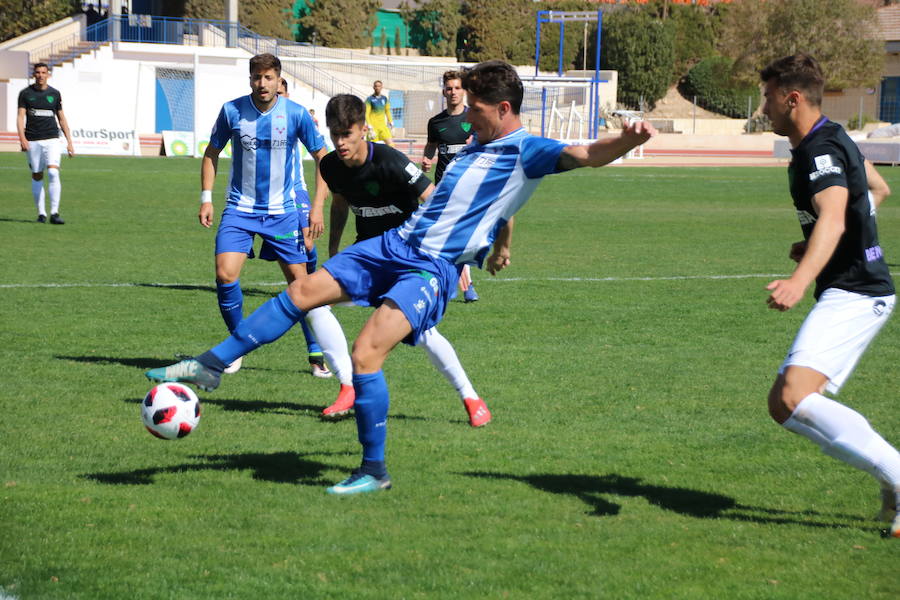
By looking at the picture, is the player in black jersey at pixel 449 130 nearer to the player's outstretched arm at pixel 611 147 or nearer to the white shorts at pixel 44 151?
the player's outstretched arm at pixel 611 147

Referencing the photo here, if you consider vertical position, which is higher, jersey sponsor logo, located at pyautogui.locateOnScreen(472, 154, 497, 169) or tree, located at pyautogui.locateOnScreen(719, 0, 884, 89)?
tree, located at pyautogui.locateOnScreen(719, 0, 884, 89)

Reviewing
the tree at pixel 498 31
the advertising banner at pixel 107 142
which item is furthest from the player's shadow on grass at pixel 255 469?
the tree at pixel 498 31

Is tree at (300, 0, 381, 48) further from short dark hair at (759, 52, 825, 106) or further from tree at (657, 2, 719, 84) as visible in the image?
short dark hair at (759, 52, 825, 106)

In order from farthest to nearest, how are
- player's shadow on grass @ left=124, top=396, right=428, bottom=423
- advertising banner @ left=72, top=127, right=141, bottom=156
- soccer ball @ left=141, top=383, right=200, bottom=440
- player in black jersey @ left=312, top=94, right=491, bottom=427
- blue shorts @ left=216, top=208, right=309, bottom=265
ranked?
advertising banner @ left=72, top=127, right=141, bottom=156 < blue shorts @ left=216, top=208, right=309, bottom=265 < player's shadow on grass @ left=124, top=396, right=428, bottom=423 < player in black jersey @ left=312, top=94, right=491, bottom=427 < soccer ball @ left=141, top=383, right=200, bottom=440

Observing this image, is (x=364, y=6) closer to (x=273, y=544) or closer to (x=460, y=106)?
(x=460, y=106)

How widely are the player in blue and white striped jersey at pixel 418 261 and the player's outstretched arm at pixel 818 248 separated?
1028 mm

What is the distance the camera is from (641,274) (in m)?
13.1

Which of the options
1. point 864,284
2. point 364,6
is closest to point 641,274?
point 864,284

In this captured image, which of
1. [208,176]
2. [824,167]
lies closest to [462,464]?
[824,167]

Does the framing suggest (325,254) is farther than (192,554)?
Yes

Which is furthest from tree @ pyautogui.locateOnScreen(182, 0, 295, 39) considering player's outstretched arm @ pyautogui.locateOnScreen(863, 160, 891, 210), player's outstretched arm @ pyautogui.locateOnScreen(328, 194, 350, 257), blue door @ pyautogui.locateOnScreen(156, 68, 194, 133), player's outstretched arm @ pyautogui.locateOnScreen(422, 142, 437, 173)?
player's outstretched arm @ pyautogui.locateOnScreen(863, 160, 891, 210)

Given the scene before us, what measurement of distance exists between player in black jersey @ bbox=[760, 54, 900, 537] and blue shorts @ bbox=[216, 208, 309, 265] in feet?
13.4

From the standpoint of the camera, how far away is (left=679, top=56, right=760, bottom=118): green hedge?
224 feet

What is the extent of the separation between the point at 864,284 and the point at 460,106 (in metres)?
7.94
